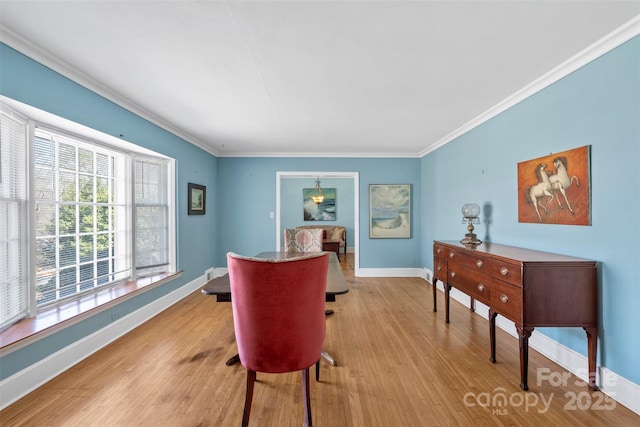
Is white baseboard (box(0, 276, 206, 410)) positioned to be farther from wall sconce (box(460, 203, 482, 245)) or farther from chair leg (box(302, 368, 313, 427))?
wall sconce (box(460, 203, 482, 245))

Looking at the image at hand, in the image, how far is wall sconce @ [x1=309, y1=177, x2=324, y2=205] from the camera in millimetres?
8016

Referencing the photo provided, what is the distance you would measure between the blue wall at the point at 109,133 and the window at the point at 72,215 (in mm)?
199

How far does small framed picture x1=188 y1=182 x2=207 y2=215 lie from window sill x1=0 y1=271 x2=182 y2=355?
54.8 inches

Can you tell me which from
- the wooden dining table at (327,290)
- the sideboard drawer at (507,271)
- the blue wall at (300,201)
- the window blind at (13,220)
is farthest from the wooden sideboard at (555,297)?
the blue wall at (300,201)

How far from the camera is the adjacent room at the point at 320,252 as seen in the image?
1.59 metres

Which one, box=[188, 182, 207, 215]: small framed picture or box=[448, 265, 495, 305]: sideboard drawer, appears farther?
box=[188, 182, 207, 215]: small framed picture

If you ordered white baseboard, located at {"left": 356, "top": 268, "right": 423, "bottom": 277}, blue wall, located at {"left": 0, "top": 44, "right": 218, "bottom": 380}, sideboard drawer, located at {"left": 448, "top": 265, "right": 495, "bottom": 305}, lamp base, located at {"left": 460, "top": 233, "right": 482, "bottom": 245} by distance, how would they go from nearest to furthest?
blue wall, located at {"left": 0, "top": 44, "right": 218, "bottom": 380}
sideboard drawer, located at {"left": 448, "top": 265, "right": 495, "bottom": 305}
lamp base, located at {"left": 460, "top": 233, "right": 482, "bottom": 245}
white baseboard, located at {"left": 356, "top": 268, "right": 423, "bottom": 277}

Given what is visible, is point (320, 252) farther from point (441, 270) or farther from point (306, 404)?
point (441, 270)

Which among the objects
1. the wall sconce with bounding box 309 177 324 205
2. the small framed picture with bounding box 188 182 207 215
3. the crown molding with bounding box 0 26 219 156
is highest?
the crown molding with bounding box 0 26 219 156

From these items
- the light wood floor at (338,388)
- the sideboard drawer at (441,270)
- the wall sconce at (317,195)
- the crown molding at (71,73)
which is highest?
the crown molding at (71,73)

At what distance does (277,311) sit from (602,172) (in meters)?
2.36

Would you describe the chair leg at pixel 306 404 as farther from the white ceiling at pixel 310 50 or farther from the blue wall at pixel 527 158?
the white ceiling at pixel 310 50

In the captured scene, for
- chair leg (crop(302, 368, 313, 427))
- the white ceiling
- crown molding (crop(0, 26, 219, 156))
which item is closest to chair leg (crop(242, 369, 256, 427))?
chair leg (crop(302, 368, 313, 427))

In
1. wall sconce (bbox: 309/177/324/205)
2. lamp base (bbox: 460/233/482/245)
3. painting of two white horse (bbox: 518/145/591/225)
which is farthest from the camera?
wall sconce (bbox: 309/177/324/205)
